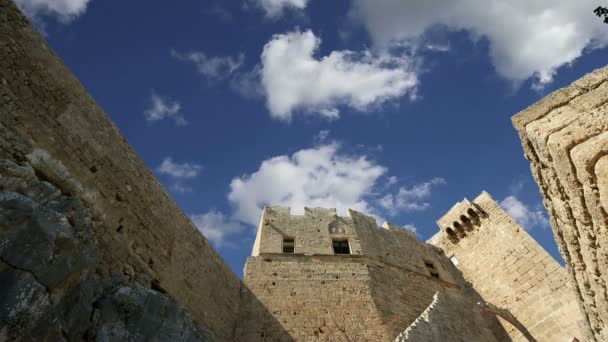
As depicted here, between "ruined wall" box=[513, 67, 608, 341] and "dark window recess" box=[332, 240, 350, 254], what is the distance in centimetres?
1051

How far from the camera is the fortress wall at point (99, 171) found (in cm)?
636

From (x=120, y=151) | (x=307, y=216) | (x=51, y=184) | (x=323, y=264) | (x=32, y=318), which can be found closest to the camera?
(x=32, y=318)

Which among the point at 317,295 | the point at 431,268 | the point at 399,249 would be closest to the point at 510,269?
the point at 431,268

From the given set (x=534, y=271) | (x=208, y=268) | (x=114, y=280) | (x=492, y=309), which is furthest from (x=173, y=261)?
(x=534, y=271)

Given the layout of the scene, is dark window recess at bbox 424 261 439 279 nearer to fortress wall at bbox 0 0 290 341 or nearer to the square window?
the square window

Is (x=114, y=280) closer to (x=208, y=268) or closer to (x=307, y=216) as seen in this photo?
(x=208, y=268)

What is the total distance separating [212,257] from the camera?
10.3 meters

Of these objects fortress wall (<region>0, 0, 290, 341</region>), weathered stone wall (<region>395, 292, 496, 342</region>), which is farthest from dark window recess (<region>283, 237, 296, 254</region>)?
weathered stone wall (<region>395, 292, 496, 342</region>)

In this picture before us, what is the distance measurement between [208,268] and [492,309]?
34.4 feet

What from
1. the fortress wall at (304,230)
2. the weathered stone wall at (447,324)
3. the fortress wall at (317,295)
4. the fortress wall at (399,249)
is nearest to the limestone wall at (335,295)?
the fortress wall at (317,295)

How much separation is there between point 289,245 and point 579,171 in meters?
11.4

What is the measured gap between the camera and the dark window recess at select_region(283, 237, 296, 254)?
44.2 feet

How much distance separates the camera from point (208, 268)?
32.4 ft

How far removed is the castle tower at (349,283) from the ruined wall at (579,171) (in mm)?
6182
